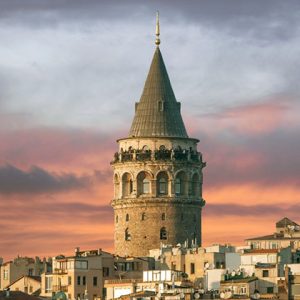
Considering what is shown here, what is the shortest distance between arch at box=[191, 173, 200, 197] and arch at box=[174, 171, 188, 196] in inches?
33.6

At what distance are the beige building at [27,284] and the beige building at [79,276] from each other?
404cm

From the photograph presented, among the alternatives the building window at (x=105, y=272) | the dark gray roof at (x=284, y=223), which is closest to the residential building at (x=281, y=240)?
the dark gray roof at (x=284, y=223)

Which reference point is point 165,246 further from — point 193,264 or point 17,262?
point 17,262

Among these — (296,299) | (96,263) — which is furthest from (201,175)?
(296,299)

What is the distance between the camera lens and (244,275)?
483 feet

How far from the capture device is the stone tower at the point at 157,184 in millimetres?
166000

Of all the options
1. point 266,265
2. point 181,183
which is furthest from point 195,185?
point 266,265

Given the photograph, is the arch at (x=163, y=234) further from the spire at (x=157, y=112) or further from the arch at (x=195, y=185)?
the spire at (x=157, y=112)

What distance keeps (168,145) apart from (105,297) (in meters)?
19.0

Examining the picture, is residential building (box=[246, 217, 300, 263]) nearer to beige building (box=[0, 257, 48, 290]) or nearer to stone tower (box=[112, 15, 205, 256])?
stone tower (box=[112, 15, 205, 256])

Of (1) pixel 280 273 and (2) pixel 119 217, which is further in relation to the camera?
(2) pixel 119 217

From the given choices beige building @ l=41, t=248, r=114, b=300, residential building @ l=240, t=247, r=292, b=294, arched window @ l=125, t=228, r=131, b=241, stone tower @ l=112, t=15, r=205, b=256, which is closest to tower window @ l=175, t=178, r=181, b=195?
stone tower @ l=112, t=15, r=205, b=256

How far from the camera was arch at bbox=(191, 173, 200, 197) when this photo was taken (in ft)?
550

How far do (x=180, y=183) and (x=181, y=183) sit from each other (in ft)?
0.27
